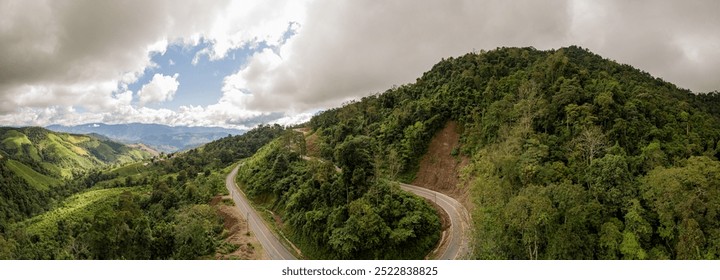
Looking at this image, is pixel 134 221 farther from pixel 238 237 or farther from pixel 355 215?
pixel 355 215

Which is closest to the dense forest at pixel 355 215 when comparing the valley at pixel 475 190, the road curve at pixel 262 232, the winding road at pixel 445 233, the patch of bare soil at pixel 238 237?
the valley at pixel 475 190

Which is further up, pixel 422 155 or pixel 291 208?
pixel 422 155

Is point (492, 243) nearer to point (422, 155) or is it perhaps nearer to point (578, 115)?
point (578, 115)

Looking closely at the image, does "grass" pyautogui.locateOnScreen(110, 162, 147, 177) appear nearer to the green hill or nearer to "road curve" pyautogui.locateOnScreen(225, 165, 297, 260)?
the green hill

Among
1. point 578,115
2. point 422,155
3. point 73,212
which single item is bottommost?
point 73,212

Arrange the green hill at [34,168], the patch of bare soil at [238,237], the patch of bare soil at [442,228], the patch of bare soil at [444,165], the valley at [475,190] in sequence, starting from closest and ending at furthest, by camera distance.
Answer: the valley at [475,190] < the patch of bare soil at [442,228] < the patch of bare soil at [238,237] < the patch of bare soil at [444,165] < the green hill at [34,168]

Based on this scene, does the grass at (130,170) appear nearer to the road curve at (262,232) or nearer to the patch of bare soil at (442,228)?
the road curve at (262,232)

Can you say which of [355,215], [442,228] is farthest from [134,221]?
[442,228]

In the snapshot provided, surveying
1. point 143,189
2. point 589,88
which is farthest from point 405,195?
point 143,189
